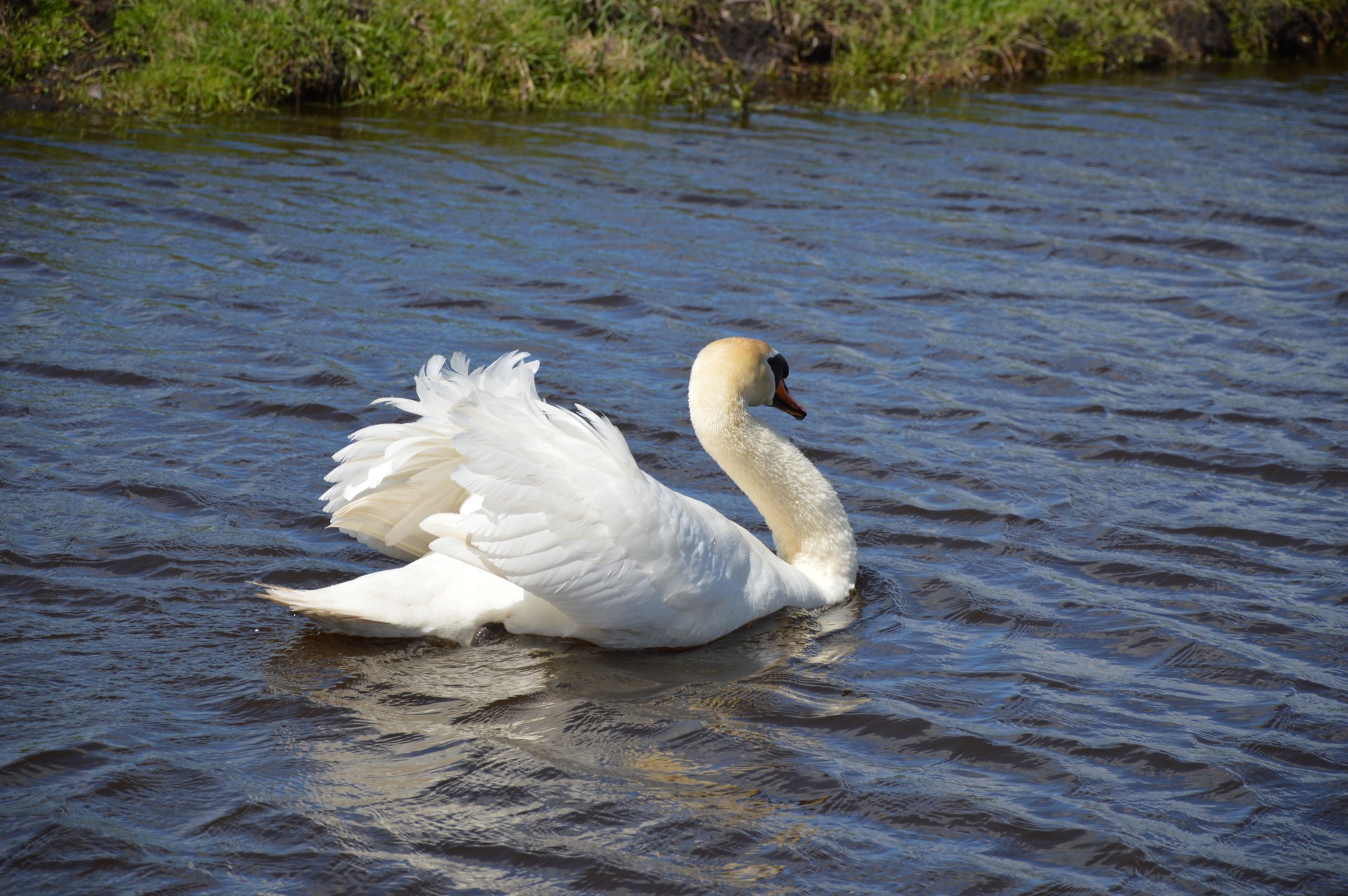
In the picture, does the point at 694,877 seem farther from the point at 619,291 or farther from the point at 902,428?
the point at 619,291

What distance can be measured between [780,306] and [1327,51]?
1409 cm

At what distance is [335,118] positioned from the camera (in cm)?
1223

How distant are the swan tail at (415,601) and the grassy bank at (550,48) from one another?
29.0 ft

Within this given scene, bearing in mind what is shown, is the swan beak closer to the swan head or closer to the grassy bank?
the swan head

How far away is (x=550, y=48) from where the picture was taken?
519 inches

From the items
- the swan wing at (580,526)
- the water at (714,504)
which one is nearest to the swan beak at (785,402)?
the water at (714,504)

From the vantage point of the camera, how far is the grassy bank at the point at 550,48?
1194 centimetres

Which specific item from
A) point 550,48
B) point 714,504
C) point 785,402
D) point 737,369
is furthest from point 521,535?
point 550,48

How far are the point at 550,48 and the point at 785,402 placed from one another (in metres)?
8.89

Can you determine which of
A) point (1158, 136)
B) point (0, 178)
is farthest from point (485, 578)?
point (1158, 136)

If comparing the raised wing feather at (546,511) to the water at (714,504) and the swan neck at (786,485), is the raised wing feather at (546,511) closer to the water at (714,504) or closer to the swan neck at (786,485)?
the water at (714,504)

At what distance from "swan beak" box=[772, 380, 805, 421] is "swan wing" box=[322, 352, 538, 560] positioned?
3.60 feet

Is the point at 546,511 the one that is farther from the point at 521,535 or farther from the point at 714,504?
the point at 714,504

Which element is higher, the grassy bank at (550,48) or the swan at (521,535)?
the grassy bank at (550,48)
